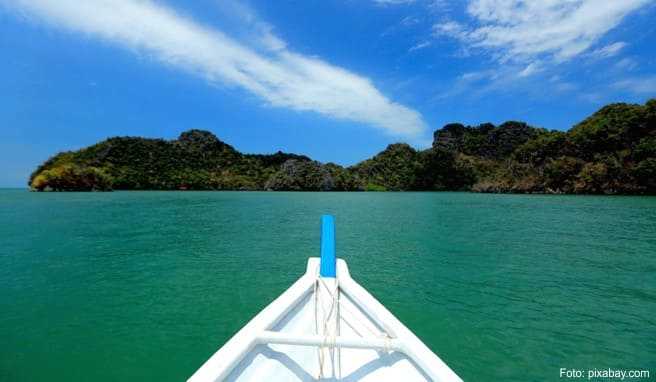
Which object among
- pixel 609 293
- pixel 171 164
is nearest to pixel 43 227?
pixel 609 293

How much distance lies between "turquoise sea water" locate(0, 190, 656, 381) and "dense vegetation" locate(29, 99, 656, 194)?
59931 millimetres

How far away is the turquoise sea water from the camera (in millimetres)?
4703

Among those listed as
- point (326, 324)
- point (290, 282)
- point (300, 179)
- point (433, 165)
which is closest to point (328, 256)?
point (326, 324)

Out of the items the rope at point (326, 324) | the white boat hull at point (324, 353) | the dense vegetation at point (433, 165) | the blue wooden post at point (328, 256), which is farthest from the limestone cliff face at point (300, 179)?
the white boat hull at point (324, 353)

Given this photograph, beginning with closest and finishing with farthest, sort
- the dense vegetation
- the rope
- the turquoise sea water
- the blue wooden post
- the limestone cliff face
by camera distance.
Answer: the rope, the blue wooden post, the turquoise sea water, the dense vegetation, the limestone cliff face

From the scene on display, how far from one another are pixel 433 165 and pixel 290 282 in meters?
123

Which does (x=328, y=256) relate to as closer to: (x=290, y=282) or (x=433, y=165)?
(x=290, y=282)

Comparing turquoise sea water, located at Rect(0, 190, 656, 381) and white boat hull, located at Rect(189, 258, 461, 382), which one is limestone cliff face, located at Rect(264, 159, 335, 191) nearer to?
turquoise sea water, located at Rect(0, 190, 656, 381)

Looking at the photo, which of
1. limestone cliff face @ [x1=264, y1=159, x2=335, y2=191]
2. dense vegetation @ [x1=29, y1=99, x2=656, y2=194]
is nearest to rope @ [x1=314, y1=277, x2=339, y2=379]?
dense vegetation @ [x1=29, y1=99, x2=656, y2=194]

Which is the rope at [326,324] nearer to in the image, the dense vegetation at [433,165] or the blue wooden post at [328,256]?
the blue wooden post at [328,256]

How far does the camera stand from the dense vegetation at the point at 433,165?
5888 cm

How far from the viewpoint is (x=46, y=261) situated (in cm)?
1075

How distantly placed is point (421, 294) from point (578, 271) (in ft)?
18.3

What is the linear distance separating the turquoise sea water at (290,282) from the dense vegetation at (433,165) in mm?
59931
